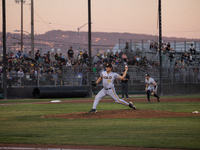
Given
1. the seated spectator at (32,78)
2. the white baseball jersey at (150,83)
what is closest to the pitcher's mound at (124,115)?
the white baseball jersey at (150,83)

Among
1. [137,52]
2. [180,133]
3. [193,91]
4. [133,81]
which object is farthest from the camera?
[137,52]

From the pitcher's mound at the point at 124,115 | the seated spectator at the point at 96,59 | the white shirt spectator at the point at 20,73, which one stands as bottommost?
the pitcher's mound at the point at 124,115

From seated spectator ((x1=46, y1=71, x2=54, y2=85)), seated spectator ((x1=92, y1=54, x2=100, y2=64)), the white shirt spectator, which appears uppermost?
seated spectator ((x1=92, y1=54, x2=100, y2=64))

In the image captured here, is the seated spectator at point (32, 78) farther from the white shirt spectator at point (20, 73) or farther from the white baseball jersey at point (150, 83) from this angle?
the white baseball jersey at point (150, 83)

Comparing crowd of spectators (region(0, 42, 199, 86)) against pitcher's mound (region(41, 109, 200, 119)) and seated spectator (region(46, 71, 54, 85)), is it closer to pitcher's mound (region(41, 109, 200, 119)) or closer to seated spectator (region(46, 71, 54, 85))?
seated spectator (region(46, 71, 54, 85))

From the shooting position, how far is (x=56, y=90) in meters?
27.8

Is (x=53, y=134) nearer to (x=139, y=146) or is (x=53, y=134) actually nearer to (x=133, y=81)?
(x=139, y=146)

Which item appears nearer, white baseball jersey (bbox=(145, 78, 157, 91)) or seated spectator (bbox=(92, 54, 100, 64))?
white baseball jersey (bbox=(145, 78, 157, 91))

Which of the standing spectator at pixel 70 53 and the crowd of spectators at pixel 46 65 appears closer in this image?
the crowd of spectators at pixel 46 65

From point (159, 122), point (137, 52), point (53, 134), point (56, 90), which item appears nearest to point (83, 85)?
point (56, 90)

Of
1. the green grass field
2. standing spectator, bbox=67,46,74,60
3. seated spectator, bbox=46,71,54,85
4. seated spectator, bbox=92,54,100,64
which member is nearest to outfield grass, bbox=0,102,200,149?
the green grass field

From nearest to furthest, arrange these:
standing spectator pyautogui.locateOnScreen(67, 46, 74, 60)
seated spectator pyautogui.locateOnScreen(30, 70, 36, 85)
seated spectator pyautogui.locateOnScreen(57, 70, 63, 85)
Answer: seated spectator pyautogui.locateOnScreen(30, 70, 36, 85)
seated spectator pyautogui.locateOnScreen(57, 70, 63, 85)
standing spectator pyautogui.locateOnScreen(67, 46, 74, 60)

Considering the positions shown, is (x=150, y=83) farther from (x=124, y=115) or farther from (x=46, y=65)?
(x=46, y=65)

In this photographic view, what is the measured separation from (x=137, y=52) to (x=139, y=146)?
3262 centimetres
